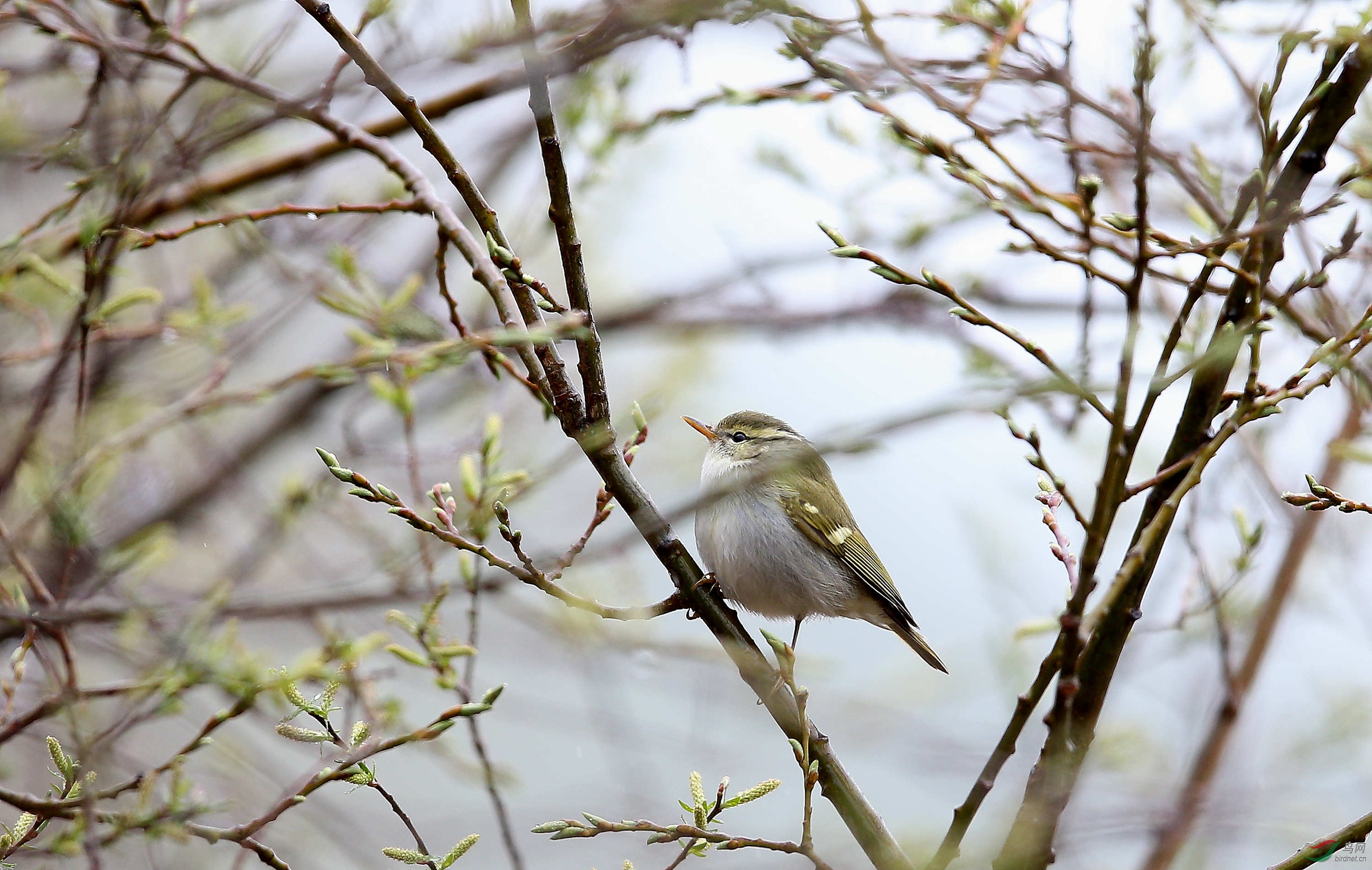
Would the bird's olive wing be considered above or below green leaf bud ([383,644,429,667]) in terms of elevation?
above

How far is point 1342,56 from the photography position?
1617mm

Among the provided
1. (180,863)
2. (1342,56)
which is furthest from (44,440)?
(1342,56)

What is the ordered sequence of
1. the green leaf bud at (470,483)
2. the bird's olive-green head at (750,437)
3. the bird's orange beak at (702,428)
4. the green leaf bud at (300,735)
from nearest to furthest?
1. the green leaf bud at (300,735)
2. the green leaf bud at (470,483)
3. the bird's orange beak at (702,428)
4. the bird's olive-green head at (750,437)

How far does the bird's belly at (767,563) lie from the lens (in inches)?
123

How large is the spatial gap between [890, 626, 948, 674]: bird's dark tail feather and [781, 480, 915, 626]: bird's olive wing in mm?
39

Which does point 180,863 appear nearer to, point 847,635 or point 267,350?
point 267,350

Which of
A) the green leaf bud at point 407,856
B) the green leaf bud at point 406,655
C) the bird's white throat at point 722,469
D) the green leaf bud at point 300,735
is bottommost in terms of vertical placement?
the green leaf bud at point 407,856

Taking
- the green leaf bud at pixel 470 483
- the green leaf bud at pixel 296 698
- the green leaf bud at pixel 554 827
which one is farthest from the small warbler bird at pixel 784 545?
the green leaf bud at pixel 296 698

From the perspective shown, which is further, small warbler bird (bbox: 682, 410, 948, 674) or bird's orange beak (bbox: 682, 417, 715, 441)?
bird's orange beak (bbox: 682, 417, 715, 441)

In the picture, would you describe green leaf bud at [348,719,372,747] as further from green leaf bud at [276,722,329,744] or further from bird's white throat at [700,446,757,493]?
bird's white throat at [700,446,757,493]

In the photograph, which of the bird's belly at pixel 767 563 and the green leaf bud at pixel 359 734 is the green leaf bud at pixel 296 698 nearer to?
the green leaf bud at pixel 359 734

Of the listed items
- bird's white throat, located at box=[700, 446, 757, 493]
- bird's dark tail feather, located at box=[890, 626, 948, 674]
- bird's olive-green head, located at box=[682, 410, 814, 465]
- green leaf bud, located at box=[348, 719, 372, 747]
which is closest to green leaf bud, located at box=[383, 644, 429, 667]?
green leaf bud, located at box=[348, 719, 372, 747]

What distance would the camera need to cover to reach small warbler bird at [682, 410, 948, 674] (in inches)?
125

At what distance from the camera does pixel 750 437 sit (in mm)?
3646
